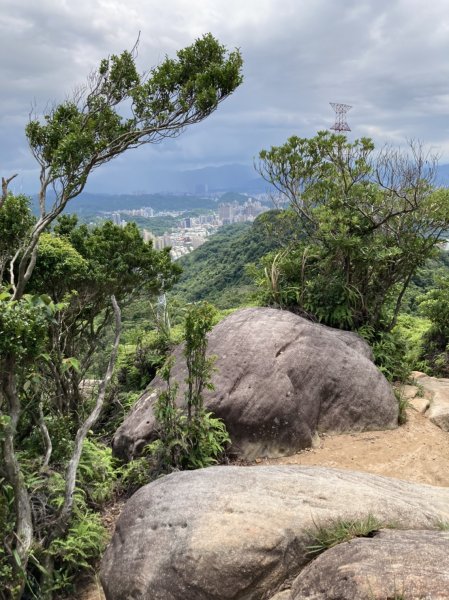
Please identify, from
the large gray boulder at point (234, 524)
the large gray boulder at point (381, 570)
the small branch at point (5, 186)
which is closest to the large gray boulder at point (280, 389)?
the large gray boulder at point (234, 524)

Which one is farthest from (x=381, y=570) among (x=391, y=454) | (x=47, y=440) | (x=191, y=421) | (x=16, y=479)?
(x=391, y=454)

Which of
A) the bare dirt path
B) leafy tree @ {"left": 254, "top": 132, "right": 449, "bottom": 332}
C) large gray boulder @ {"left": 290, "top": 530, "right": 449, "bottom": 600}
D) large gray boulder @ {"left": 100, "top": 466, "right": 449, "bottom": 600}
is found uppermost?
leafy tree @ {"left": 254, "top": 132, "right": 449, "bottom": 332}

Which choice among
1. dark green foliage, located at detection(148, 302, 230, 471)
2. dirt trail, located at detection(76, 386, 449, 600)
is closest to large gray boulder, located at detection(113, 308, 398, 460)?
dirt trail, located at detection(76, 386, 449, 600)

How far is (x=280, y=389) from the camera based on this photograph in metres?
6.91

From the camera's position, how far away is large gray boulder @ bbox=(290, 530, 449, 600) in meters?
2.89

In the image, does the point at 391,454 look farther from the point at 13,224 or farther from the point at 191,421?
the point at 13,224

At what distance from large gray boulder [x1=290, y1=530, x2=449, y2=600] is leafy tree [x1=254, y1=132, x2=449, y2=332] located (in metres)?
5.88

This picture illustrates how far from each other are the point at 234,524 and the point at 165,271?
735 centimetres

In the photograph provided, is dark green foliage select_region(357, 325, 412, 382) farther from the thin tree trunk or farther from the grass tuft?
the thin tree trunk

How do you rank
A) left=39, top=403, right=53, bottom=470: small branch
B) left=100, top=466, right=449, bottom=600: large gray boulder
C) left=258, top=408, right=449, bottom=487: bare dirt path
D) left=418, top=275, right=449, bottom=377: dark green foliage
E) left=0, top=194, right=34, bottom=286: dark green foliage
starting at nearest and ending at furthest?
left=100, top=466, right=449, bottom=600: large gray boulder → left=39, top=403, right=53, bottom=470: small branch → left=258, top=408, right=449, bottom=487: bare dirt path → left=0, top=194, right=34, bottom=286: dark green foliage → left=418, top=275, right=449, bottom=377: dark green foliage

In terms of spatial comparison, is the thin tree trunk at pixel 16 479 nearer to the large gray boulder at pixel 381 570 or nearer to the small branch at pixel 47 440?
the small branch at pixel 47 440

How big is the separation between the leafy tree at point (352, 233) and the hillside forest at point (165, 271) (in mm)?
26

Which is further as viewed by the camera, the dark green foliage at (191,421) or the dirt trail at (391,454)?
the dirt trail at (391,454)

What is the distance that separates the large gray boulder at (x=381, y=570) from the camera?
9.49ft
